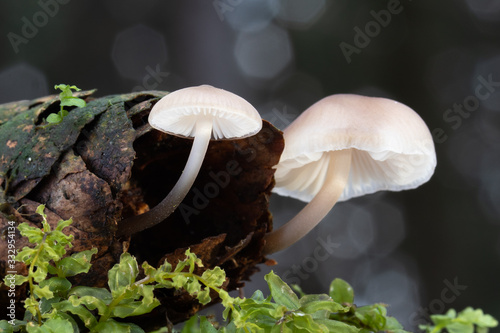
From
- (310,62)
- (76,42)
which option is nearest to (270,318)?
(76,42)

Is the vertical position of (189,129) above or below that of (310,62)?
above

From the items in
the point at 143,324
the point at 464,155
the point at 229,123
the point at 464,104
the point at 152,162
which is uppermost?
the point at 229,123

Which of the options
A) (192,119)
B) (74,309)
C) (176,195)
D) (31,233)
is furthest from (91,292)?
(192,119)

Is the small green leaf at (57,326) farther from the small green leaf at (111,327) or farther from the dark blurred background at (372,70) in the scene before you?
the dark blurred background at (372,70)

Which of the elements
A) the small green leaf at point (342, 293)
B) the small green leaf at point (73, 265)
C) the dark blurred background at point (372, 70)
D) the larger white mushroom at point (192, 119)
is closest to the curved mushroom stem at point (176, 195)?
the larger white mushroom at point (192, 119)

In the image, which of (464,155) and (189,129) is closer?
(189,129)

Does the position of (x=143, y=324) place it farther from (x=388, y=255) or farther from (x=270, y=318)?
(x=388, y=255)
